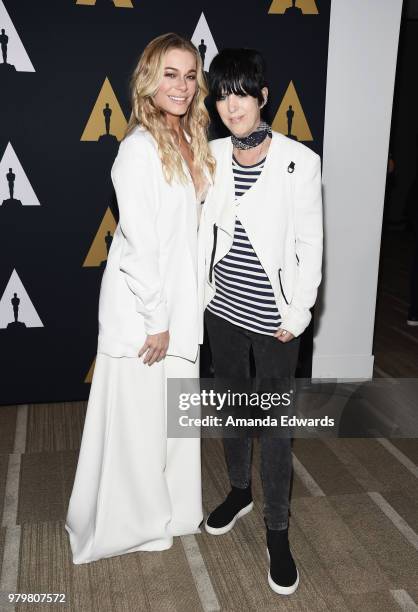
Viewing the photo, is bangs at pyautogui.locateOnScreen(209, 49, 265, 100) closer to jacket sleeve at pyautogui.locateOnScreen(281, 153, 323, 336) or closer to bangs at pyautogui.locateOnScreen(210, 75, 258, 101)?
bangs at pyautogui.locateOnScreen(210, 75, 258, 101)

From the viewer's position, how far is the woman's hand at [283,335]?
2119 mm

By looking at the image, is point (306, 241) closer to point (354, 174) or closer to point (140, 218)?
point (140, 218)

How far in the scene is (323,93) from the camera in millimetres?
A: 3469

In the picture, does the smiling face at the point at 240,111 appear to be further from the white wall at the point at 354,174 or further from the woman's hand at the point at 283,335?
the white wall at the point at 354,174

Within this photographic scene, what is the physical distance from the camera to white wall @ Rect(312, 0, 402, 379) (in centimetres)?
339

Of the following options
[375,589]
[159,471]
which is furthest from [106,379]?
[375,589]

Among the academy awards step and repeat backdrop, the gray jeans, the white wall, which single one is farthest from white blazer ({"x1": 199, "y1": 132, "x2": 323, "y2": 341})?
the white wall

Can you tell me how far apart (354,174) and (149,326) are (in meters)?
1.98

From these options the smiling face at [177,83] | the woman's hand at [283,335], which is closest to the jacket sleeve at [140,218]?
the smiling face at [177,83]

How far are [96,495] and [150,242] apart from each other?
3.13 ft

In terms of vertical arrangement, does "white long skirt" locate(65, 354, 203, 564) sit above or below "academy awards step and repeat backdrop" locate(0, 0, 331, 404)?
below

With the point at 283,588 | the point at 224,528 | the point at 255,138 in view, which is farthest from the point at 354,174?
the point at 283,588

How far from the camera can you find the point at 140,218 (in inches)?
77.5

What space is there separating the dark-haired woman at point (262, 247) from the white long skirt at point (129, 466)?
0.88ft
